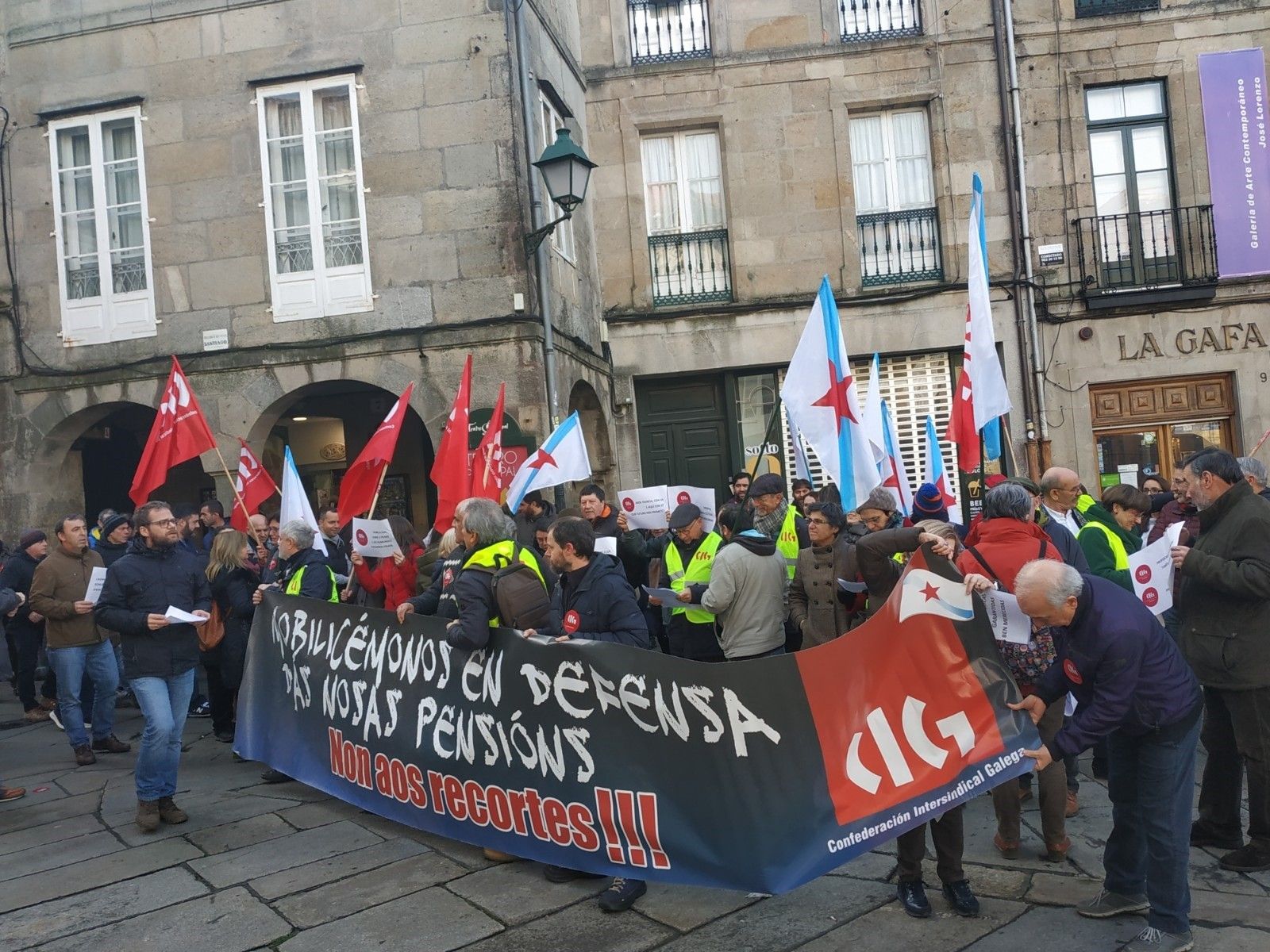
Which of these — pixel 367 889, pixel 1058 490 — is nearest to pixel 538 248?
pixel 1058 490

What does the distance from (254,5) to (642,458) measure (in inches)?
295

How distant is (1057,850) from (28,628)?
28.1ft

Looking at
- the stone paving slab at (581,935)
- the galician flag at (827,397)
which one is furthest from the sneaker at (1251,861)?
the galician flag at (827,397)

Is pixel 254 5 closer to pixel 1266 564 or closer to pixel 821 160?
pixel 821 160

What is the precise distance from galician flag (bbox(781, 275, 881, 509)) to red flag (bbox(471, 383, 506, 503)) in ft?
8.34

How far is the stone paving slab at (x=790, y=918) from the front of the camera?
4.23 m

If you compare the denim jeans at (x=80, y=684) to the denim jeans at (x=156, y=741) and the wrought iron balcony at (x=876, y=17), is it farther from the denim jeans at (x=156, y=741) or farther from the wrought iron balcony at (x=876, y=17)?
the wrought iron balcony at (x=876, y=17)

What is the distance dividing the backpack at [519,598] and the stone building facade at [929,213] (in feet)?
31.5

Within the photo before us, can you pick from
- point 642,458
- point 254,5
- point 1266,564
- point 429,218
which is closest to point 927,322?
point 642,458

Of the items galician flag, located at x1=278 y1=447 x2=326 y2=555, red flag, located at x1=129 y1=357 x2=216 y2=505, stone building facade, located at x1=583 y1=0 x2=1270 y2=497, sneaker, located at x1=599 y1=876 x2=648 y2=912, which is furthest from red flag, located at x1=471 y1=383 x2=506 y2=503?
stone building facade, located at x1=583 y1=0 x2=1270 y2=497

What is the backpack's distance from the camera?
16.9 ft

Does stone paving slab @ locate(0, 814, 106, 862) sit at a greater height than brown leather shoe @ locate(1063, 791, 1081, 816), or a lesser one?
greater

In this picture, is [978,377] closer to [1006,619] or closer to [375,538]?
[1006,619]

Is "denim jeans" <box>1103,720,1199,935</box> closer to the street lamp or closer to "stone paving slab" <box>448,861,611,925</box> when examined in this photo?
"stone paving slab" <box>448,861,611,925</box>
